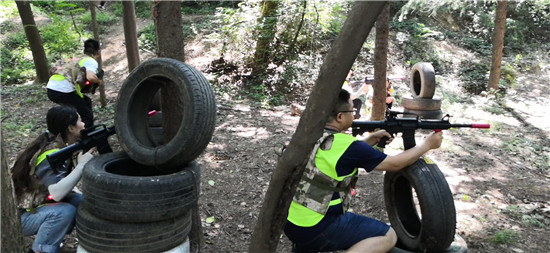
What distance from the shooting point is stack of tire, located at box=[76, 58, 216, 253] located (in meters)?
3.11

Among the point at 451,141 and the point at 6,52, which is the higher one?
the point at 6,52

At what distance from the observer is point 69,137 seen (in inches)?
149

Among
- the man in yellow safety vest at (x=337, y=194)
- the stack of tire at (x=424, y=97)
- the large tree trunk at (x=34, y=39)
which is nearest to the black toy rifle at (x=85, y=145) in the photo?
the man in yellow safety vest at (x=337, y=194)

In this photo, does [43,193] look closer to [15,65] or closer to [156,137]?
[156,137]

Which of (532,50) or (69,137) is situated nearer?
(69,137)

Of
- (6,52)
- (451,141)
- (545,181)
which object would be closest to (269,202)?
(545,181)

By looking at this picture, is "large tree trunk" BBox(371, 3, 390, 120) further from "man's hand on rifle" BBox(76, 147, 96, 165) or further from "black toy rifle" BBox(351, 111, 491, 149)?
"man's hand on rifle" BBox(76, 147, 96, 165)

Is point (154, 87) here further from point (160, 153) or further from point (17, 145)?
point (17, 145)

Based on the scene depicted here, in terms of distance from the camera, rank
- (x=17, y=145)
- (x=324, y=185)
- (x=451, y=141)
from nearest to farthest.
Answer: (x=324, y=185) → (x=17, y=145) → (x=451, y=141)

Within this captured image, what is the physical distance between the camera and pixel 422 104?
8.34 m

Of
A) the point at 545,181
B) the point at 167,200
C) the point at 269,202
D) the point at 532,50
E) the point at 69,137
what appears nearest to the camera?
the point at 269,202

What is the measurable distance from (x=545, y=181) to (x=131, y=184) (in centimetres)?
656

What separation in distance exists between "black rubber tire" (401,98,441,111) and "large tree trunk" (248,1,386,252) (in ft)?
22.6

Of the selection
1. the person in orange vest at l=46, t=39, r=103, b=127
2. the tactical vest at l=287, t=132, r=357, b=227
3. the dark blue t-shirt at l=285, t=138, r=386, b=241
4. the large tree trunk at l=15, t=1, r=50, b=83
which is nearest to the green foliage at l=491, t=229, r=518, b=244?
the dark blue t-shirt at l=285, t=138, r=386, b=241
